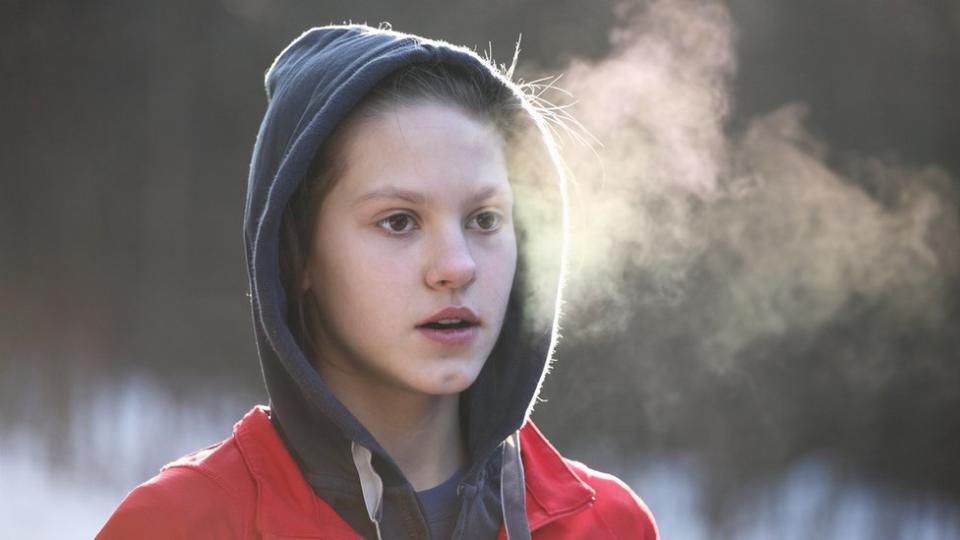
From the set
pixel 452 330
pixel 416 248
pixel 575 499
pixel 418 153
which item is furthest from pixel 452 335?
pixel 575 499

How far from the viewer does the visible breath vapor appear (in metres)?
3.54

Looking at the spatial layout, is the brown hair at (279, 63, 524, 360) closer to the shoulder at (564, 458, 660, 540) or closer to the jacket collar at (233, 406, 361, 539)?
the jacket collar at (233, 406, 361, 539)

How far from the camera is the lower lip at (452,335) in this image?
4.53 feet

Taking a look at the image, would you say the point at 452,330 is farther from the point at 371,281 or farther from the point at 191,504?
the point at 191,504

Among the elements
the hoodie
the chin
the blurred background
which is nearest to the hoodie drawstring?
the hoodie

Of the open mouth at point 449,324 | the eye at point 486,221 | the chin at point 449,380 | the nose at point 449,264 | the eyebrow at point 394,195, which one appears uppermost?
the eye at point 486,221

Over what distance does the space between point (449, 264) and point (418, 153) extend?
0.14 metres

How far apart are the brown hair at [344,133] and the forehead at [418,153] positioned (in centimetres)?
1

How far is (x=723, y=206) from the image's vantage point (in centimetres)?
363

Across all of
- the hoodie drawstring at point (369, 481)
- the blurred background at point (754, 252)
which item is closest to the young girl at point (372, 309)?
the hoodie drawstring at point (369, 481)

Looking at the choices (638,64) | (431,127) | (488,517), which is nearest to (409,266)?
(431,127)

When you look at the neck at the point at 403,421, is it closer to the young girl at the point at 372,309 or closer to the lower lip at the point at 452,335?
the young girl at the point at 372,309

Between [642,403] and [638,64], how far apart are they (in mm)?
1015

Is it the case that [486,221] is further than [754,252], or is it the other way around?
[754,252]
